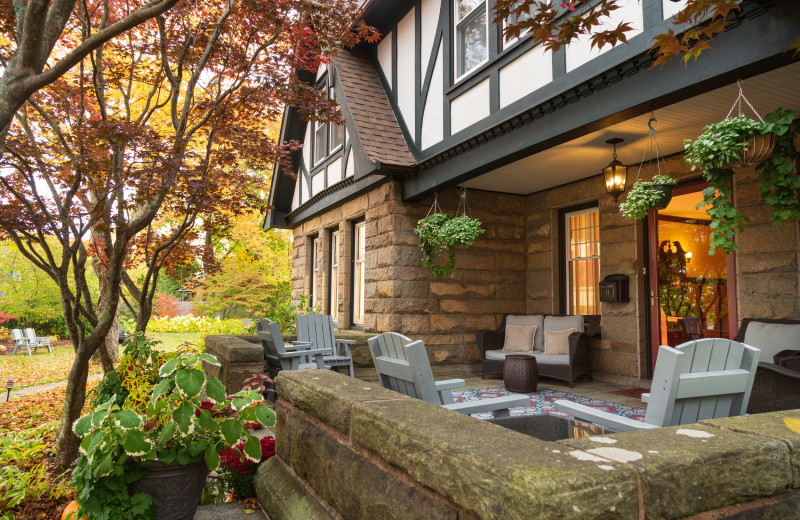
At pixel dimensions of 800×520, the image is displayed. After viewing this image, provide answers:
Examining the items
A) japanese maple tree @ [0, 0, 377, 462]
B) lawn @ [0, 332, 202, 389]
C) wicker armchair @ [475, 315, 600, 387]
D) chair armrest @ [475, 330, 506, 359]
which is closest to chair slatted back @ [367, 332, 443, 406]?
japanese maple tree @ [0, 0, 377, 462]

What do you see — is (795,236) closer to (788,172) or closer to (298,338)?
(788,172)

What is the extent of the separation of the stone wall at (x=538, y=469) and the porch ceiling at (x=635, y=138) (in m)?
3.42

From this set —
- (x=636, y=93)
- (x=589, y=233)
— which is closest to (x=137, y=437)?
(x=636, y=93)

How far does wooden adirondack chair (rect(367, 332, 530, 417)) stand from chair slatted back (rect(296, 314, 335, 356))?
3.64 metres

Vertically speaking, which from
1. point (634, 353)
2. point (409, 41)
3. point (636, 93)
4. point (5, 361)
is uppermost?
point (409, 41)

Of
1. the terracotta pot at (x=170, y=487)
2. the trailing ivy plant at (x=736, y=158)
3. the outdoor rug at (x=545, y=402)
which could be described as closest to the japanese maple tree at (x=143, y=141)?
the terracotta pot at (x=170, y=487)

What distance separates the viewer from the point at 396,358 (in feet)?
9.75

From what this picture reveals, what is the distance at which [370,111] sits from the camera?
7.84m

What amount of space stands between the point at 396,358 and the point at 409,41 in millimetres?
6218

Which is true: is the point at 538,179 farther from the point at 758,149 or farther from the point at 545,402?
the point at 758,149

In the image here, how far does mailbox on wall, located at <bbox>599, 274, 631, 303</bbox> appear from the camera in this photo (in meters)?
6.69

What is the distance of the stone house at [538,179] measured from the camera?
165 inches

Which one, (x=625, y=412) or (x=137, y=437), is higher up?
(x=137, y=437)

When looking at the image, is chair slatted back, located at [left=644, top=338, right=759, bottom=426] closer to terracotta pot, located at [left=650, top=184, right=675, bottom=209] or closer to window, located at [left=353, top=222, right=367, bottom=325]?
terracotta pot, located at [left=650, top=184, right=675, bottom=209]
